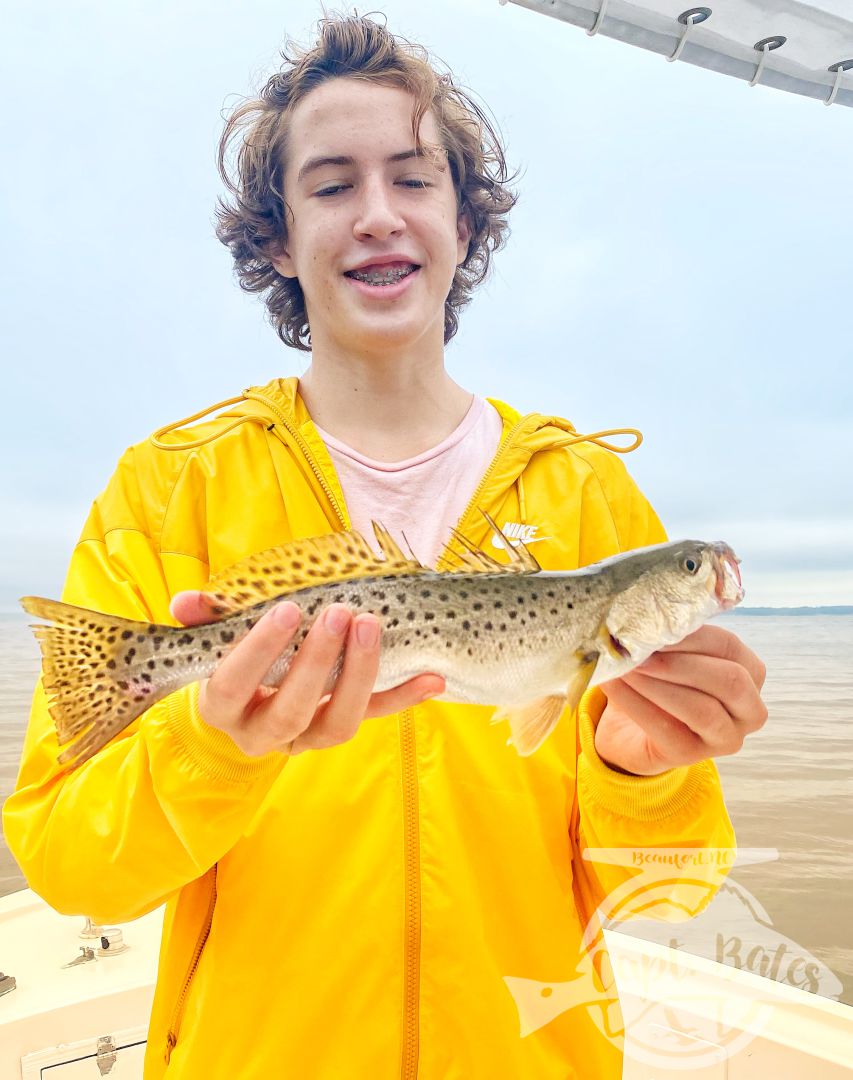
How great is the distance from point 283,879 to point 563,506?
1.49m

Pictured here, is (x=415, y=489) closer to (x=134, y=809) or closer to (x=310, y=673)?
(x=310, y=673)

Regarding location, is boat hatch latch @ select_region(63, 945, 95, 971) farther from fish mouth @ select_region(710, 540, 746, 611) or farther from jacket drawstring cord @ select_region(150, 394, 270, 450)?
fish mouth @ select_region(710, 540, 746, 611)

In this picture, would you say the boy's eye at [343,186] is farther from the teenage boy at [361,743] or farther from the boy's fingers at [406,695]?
the boy's fingers at [406,695]

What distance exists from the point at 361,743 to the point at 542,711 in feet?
1.93

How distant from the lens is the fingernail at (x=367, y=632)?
5.85 feet

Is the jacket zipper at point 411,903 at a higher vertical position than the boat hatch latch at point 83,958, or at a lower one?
higher

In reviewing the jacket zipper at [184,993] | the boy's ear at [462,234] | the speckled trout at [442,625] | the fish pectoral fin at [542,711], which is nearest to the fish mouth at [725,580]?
the speckled trout at [442,625]

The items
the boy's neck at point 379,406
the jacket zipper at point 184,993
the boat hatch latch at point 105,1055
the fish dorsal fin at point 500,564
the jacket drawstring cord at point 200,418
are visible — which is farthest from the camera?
the boat hatch latch at point 105,1055

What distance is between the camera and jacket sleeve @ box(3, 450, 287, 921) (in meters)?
1.90

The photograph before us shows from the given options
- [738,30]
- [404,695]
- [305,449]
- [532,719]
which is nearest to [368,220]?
[305,449]

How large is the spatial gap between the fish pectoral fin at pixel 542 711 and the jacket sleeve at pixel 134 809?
24.2 inches

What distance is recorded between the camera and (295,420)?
9.14 ft

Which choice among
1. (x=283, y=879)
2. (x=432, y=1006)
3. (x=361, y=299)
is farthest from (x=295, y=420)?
(x=432, y=1006)

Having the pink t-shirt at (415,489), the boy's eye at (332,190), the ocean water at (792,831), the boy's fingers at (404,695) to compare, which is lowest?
the ocean water at (792,831)
